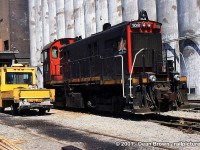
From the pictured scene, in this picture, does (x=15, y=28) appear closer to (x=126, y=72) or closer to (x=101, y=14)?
(x=101, y=14)

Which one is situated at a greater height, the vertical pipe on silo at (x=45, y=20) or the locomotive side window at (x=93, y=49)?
the vertical pipe on silo at (x=45, y=20)

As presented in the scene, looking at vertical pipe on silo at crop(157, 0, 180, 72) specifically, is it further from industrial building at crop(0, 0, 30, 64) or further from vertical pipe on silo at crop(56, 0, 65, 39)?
industrial building at crop(0, 0, 30, 64)

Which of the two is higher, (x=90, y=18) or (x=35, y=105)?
(x=90, y=18)

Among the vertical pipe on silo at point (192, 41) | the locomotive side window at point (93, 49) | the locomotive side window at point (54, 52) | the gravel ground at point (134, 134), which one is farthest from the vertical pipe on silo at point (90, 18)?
the gravel ground at point (134, 134)

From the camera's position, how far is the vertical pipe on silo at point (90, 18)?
2605cm

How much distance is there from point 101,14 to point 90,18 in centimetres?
173

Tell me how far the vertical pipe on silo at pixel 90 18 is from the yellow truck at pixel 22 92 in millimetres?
10057

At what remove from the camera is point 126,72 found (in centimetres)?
1252

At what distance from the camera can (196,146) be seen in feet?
23.4

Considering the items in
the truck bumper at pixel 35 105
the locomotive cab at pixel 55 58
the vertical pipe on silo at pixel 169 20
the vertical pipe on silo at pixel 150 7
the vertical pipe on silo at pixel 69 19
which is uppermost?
the vertical pipe on silo at pixel 69 19

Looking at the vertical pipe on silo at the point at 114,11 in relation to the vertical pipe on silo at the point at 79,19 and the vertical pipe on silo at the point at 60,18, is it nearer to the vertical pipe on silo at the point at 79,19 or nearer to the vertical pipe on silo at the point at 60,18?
the vertical pipe on silo at the point at 79,19

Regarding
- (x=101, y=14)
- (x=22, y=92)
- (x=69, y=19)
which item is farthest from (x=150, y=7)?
(x=69, y=19)

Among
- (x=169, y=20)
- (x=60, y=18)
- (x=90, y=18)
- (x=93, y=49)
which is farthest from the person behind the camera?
(x=60, y=18)

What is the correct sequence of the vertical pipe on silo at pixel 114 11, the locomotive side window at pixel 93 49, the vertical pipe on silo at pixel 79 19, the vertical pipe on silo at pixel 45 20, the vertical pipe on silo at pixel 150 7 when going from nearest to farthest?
the locomotive side window at pixel 93 49, the vertical pipe on silo at pixel 150 7, the vertical pipe on silo at pixel 114 11, the vertical pipe on silo at pixel 79 19, the vertical pipe on silo at pixel 45 20
